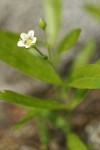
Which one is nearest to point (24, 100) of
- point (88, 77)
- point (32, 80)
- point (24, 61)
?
point (24, 61)

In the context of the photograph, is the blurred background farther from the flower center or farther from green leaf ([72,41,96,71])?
the flower center

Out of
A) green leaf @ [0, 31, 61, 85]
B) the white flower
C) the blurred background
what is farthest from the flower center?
the blurred background

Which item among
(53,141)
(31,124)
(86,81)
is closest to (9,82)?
(31,124)

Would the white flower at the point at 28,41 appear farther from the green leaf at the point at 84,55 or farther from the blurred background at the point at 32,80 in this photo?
the green leaf at the point at 84,55

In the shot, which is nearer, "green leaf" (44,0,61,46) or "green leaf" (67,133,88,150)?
"green leaf" (67,133,88,150)

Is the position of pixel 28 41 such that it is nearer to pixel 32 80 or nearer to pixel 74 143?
pixel 74 143

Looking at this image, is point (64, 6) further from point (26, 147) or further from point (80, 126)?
point (26, 147)

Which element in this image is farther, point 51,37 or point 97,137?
point 51,37
